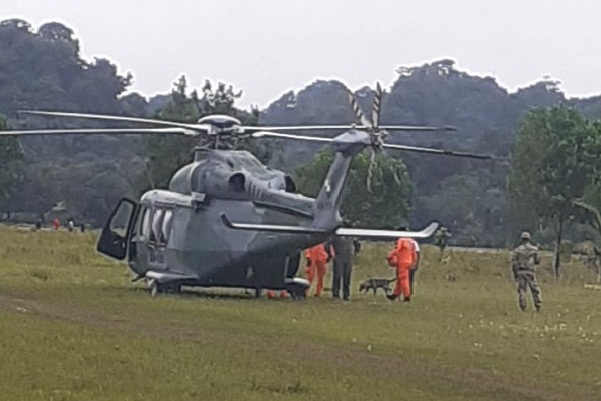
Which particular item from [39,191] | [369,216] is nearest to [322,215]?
[369,216]

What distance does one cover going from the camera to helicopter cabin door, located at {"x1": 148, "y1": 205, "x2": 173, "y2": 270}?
29.2 metres

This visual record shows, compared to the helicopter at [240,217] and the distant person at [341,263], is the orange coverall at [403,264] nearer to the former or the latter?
the distant person at [341,263]

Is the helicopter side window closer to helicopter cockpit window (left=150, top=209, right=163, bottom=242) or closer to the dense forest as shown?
helicopter cockpit window (left=150, top=209, right=163, bottom=242)

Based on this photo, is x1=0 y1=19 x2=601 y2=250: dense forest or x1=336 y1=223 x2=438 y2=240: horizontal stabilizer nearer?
x1=336 y1=223 x2=438 y2=240: horizontal stabilizer

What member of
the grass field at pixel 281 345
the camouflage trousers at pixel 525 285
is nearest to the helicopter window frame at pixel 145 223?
the grass field at pixel 281 345

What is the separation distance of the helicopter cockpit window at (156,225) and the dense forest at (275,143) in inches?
708

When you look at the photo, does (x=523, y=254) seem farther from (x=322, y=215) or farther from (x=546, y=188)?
(x=546, y=188)

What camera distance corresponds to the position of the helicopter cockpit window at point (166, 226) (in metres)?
29.1

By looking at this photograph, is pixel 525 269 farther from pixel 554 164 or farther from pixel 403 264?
pixel 554 164

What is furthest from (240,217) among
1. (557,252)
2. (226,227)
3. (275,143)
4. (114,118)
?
(275,143)

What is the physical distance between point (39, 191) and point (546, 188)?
155ft

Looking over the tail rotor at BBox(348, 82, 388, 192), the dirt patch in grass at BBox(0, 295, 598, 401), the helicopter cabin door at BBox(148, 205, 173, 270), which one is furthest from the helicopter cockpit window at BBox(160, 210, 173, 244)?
the dirt patch in grass at BBox(0, 295, 598, 401)

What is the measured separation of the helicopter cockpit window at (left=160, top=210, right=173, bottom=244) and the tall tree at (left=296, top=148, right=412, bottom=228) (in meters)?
27.5

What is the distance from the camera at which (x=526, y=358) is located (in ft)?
61.9
